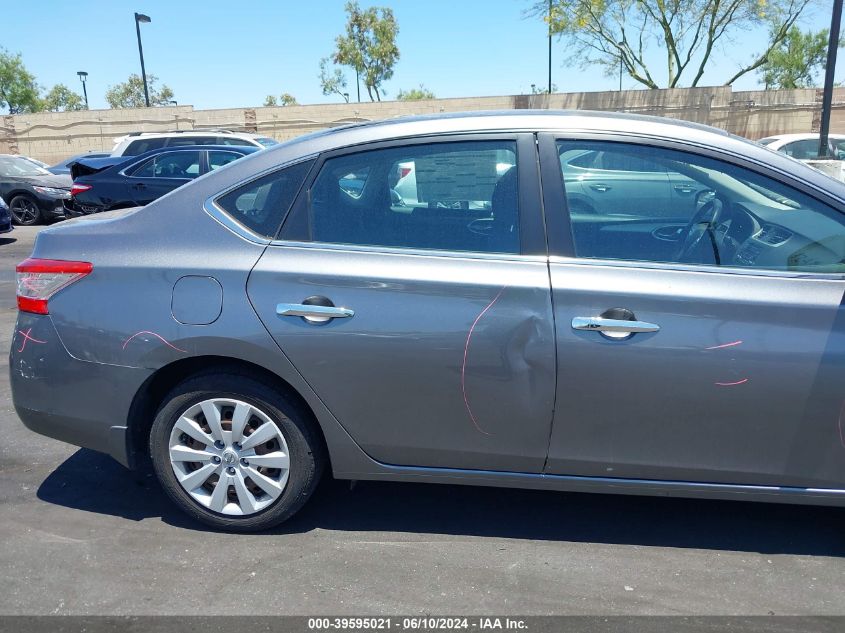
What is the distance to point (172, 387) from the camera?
3.32 metres

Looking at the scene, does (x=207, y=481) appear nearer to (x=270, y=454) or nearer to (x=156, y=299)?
(x=270, y=454)

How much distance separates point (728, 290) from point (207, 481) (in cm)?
230

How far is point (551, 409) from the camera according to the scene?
2971 mm

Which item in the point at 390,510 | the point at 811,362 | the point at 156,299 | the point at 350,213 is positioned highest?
the point at 350,213

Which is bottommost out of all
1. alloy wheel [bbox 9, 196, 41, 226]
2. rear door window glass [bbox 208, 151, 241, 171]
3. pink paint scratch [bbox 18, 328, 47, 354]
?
alloy wheel [bbox 9, 196, 41, 226]

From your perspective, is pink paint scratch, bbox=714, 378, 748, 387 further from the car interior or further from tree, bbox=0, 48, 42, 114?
tree, bbox=0, 48, 42, 114

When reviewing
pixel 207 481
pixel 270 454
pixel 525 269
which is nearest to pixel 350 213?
pixel 525 269

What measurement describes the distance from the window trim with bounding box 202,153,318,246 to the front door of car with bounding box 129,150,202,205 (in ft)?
30.7

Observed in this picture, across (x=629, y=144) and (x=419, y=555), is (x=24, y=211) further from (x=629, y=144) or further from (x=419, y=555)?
(x=629, y=144)

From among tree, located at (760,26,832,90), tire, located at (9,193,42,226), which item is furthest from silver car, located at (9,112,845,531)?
tree, located at (760,26,832,90)

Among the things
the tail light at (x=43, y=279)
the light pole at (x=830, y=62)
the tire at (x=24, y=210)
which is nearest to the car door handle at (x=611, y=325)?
the tail light at (x=43, y=279)

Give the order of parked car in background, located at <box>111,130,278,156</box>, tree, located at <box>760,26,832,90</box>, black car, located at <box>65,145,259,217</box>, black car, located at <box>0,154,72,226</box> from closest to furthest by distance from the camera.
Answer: black car, located at <box>65,145,259,217</box> → black car, located at <box>0,154,72,226</box> → parked car in background, located at <box>111,130,278,156</box> → tree, located at <box>760,26,832,90</box>

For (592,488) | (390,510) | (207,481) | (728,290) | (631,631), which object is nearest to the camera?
(631,631)

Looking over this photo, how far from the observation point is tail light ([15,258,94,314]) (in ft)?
10.8
